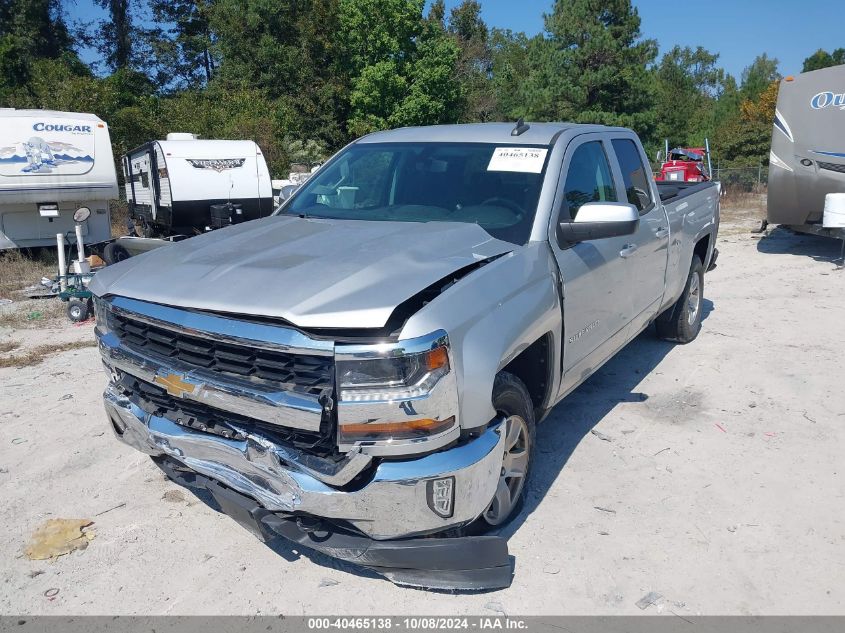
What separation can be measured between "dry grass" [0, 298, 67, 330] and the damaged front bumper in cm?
588

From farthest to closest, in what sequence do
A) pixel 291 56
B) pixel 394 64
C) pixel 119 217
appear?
pixel 394 64
pixel 291 56
pixel 119 217

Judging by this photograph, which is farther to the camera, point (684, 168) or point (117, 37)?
point (117, 37)

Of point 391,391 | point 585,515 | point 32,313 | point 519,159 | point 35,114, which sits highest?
point 35,114

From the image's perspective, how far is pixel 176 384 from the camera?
9.70 feet

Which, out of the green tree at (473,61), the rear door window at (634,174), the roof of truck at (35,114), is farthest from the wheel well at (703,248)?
the green tree at (473,61)

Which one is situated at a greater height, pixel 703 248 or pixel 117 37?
pixel 117 37

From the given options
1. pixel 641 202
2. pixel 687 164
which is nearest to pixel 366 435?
pixel 641 202

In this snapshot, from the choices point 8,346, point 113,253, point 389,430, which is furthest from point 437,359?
point 8,346

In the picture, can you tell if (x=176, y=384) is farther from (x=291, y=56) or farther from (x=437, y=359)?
(x=291, y=56)

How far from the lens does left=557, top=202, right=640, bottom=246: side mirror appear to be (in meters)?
3.54

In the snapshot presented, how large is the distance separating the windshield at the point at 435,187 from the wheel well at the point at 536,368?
0.55 m

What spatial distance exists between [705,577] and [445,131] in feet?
9.71

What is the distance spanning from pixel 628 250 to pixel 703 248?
274 cm

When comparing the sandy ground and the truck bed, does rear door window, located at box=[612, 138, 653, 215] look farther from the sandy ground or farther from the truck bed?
the sandy ground
